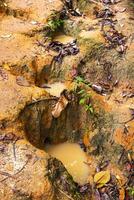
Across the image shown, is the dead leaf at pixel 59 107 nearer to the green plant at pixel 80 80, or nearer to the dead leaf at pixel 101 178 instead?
the green plant at pixel 80 80

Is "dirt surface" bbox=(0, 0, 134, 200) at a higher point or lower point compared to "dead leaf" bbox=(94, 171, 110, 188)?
higher

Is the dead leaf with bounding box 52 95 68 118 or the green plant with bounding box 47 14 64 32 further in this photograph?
the green plant with bounding box 47 14 64 32

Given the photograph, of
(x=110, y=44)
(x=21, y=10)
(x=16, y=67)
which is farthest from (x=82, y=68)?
(x=21, y=10)

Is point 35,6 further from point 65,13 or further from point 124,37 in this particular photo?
point 124,37

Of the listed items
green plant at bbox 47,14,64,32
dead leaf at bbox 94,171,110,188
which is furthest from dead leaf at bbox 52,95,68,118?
green plant at bbox 47,14,64,32

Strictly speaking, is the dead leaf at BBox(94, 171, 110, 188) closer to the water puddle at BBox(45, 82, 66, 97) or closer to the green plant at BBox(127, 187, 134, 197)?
the green plant at BBox(127, 187, 134, 197)

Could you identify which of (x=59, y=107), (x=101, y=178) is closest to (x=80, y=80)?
(x=59, y=107)

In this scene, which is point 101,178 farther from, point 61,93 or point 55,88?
point 55,88
